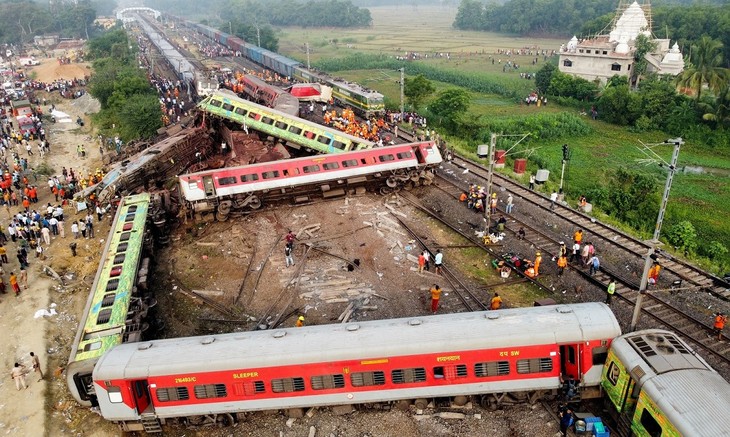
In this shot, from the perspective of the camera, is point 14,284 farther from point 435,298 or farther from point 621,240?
point 621,240

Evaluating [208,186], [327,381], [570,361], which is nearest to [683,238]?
[570,361]

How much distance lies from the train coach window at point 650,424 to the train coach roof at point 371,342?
242 centimetres

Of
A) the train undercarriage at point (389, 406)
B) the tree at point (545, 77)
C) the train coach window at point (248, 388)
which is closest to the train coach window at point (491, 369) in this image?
the train undercarriage at point (389, 406)

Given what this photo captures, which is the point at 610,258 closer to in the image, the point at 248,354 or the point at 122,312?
the point at 248,354

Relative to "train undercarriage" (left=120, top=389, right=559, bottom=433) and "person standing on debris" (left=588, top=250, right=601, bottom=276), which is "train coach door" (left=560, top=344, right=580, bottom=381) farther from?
"person standing on debris" (left=588, top=250, right=601, bottom=276)

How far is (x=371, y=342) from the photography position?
15.7 meters

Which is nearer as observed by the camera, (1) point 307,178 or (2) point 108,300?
(2) point 108,300

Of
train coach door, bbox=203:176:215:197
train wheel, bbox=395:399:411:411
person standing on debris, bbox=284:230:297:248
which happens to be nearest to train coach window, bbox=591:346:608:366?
train wheel, bbox=395:399:411:411

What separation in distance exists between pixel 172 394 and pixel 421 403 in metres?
7.62

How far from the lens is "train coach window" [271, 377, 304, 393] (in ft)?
51.9

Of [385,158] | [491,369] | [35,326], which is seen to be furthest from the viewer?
[385,158]

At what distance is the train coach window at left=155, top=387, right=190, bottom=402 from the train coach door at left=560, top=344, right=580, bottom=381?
11.3 meters

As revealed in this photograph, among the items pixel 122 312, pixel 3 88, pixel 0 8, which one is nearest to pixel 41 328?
pixel 122 312

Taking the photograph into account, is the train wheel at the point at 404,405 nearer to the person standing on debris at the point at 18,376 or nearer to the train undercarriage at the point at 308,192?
the person standing on debris at the point at 18,376
